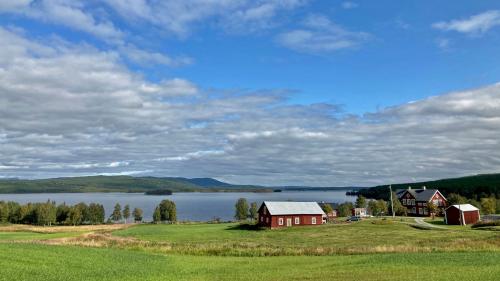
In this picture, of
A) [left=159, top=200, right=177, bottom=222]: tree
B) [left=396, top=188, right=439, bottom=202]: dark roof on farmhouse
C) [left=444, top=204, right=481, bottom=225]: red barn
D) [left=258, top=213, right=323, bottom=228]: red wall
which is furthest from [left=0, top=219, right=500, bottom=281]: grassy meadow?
[left=159, top=200, right=177, bottom=222]: tree

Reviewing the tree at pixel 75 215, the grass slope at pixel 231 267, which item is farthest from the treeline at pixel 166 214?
the grass slope at pixel 231 267

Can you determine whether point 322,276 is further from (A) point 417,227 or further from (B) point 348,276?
(A) point 417,227

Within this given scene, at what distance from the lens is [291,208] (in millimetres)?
88500

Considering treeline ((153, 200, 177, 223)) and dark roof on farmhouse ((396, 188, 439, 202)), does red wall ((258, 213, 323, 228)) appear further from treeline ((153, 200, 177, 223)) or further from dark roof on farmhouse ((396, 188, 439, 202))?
treeline ((153, 200, 177, 223))

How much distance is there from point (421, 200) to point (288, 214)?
50.9 metres

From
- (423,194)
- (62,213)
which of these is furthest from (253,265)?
(62,213)

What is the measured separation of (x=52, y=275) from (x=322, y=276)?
47.8 feet

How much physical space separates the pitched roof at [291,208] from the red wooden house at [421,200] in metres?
42.1

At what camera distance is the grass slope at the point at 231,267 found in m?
23.7

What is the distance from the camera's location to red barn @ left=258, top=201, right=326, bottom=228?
84.8 meters

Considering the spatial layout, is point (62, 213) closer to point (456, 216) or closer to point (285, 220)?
point (285, 220)

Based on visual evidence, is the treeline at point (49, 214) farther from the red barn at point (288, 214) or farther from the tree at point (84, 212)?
the red barn at point (288, 214)

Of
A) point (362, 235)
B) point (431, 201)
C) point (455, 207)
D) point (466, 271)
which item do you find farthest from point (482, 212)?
point (466, 271)

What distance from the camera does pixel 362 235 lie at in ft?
198
